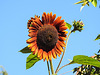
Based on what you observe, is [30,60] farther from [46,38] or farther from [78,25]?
[78,25]

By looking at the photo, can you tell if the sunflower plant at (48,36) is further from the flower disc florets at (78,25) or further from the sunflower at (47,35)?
the flower disc florets at (78,25)

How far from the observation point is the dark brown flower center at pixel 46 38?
2.18 m

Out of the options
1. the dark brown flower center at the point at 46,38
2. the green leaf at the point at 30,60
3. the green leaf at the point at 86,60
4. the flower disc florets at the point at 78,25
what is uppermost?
the flower disc florets at the point at 78,25

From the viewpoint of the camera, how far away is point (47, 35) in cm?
219

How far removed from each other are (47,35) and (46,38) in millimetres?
36

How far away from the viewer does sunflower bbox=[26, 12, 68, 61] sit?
215cm

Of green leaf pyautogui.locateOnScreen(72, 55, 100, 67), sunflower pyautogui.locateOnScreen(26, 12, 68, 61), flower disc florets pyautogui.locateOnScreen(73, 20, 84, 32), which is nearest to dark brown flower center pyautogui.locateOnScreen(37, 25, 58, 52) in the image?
sunflower pyautogui.locateOnScreen(26, 12, 68, 61)

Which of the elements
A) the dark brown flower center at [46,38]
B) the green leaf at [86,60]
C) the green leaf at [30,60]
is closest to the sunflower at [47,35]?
the dark brown flower center at [46,38]

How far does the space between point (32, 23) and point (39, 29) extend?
0.11 meters

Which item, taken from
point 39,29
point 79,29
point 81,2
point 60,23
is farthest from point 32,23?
point 81,2

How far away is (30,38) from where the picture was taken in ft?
6.95

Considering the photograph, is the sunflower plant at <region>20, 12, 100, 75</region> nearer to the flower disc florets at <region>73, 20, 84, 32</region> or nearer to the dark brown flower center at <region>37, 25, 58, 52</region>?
the dark brown flower center at <region>37, 25, 58, 52</region>

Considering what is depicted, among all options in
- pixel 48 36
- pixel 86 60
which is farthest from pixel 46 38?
pixel 86 60

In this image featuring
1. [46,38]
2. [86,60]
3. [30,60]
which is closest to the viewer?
[46,38]
